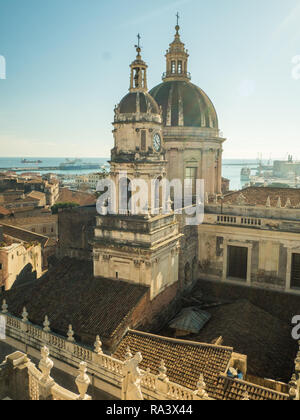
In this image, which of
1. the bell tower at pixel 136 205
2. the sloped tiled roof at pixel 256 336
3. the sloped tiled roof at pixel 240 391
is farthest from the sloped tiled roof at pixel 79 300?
the sloped tiled roof at pixel 240 391

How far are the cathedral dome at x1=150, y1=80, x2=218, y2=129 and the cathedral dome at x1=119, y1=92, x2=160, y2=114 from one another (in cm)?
1026

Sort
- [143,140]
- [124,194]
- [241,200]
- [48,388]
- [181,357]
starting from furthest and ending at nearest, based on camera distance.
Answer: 1. [241,200]
2. [124,194]
3. [143,140]
4. [181,357]
5. [48,388]

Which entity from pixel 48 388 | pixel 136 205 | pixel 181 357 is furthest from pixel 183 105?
pixel 48 388

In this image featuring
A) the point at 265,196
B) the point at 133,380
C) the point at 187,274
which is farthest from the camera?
the point at 265,196

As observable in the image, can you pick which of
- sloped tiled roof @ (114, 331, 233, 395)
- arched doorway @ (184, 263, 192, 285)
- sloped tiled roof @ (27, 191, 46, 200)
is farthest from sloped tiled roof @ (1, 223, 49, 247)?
sloped tiled roof @ (27, 191, 46, 200)

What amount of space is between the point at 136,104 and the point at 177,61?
50.8 feet

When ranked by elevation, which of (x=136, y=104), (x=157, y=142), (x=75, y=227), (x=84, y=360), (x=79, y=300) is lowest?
(x=84, y=360)

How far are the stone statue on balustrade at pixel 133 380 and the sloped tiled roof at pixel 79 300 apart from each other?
19.1 ft

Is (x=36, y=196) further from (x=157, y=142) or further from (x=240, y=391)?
(x=240, y=391)

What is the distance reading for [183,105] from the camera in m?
33.4

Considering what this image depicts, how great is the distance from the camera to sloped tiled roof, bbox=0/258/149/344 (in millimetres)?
19547
